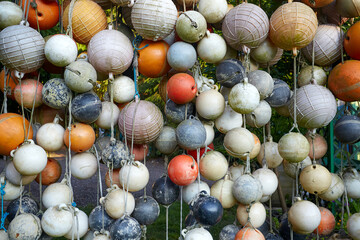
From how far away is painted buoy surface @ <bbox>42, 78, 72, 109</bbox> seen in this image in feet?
5.35

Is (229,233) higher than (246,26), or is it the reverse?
(246,26)

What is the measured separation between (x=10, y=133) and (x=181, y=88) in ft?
2.79

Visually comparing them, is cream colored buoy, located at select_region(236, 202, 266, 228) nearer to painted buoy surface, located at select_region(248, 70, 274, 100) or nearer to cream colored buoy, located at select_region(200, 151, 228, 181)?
cream colored buoy, located at select_region(200, 151, 228, 181)

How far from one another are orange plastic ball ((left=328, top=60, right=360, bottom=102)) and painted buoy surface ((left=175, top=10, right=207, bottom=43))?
753 mm

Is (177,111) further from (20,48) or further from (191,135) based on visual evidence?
(20,48)

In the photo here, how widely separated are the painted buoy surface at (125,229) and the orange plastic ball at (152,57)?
0.76 meters

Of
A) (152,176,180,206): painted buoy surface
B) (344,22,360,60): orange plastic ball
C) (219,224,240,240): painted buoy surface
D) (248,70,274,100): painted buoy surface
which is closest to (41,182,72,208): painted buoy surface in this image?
(152,176,180,206): painted buoy surface

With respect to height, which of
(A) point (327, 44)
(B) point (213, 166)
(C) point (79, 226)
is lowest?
(C) point (79, 226)

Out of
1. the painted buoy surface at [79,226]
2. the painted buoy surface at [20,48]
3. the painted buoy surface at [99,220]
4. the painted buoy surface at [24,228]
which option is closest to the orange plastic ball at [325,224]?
the painted buoy surface at [99,220]

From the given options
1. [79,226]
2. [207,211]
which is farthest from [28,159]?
[207,211]

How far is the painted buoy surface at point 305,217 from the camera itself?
173cm

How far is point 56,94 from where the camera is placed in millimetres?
1627

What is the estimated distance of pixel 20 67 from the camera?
163 centimetres

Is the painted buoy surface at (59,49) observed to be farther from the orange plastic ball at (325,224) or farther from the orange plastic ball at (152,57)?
the orange plastic ball at (325,224)
